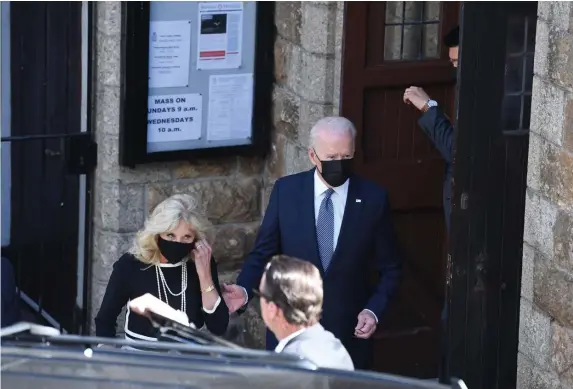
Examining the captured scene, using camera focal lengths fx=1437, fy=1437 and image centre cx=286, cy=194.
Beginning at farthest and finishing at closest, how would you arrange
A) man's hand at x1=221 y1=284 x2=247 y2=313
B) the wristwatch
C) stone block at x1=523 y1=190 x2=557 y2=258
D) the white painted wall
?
the white painted wall
the wristwatch
man's hand at x1=221 y1=284 x2=247 y2=313
stone block at x1=523 y1=190 x2=557 y2=258

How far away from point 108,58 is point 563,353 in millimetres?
2969

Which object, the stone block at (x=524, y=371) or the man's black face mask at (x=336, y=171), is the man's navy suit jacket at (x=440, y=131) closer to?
the man's black face mask at (x=336, y=171)

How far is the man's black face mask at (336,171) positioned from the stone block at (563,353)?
44.9 inches

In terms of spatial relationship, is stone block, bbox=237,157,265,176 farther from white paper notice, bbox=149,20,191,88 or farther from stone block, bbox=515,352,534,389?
stone block, bbox=515,352,534,389

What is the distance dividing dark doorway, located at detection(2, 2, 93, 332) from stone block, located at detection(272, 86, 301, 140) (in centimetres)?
104

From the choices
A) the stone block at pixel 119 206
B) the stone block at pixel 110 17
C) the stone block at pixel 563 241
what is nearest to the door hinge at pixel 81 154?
the stone block at pixel 119 206

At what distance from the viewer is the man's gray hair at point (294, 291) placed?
15.4 feet

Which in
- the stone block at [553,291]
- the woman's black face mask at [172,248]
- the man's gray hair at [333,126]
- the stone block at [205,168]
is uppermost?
the man's gray hair at [333,126]

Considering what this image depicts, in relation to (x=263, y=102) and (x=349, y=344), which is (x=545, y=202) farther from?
(x=263, y=102)

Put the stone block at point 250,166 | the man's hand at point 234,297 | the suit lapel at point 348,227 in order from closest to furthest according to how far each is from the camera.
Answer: the man's hand at point 234,297 → the suit lapel at point 348,227 → the stone block at point 250,166

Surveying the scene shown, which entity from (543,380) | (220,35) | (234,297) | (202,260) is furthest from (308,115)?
(543,380)

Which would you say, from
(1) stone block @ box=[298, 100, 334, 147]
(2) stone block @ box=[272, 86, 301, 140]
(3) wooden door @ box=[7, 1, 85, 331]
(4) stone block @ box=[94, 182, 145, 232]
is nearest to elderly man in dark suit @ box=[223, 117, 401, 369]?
(1) stone block @ box=[298, 100, 334, 147]

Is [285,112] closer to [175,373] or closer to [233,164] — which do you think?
[233,164]

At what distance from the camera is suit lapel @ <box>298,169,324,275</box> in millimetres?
6379
